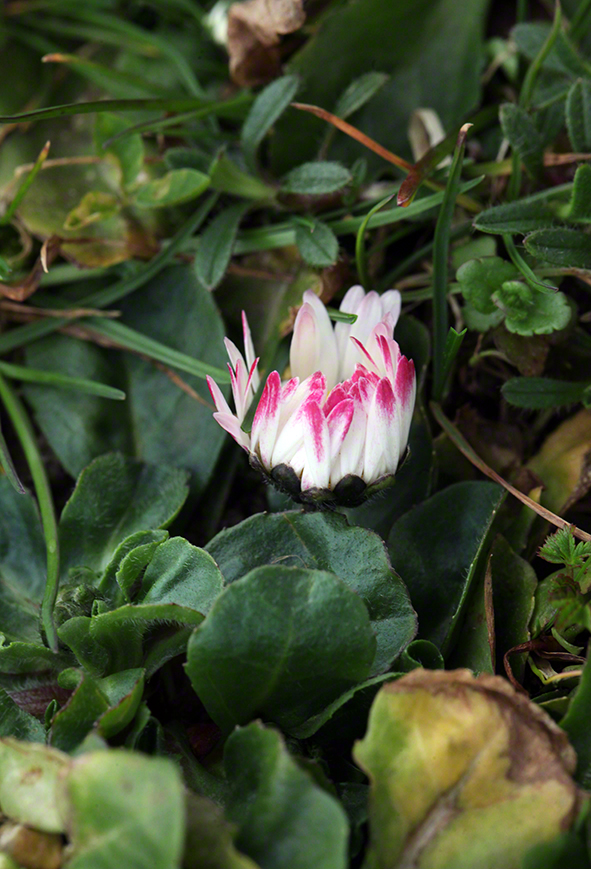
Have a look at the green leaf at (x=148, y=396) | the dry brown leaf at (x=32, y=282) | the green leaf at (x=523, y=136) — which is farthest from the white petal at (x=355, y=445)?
the dry brown leaf at (x=32, y=282)

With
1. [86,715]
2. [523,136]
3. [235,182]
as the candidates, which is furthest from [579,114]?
[86,715]

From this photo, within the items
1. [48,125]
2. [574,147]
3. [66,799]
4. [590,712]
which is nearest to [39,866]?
[66,799]

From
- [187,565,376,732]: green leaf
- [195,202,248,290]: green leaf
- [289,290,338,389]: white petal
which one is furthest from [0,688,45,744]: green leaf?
[195,202,248,290]: green leaf

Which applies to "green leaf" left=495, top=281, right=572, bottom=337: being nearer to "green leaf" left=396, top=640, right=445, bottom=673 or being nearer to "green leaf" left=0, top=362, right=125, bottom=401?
"green leaf" left=396, top=640, right=445, bottom=673

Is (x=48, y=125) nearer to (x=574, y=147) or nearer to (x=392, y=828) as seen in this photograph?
(x=574, y=147)

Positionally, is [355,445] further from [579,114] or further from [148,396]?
[579,114]
